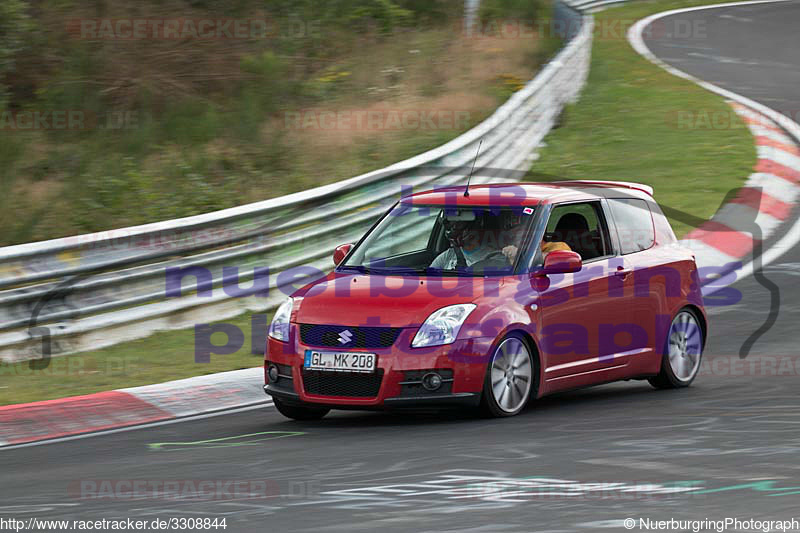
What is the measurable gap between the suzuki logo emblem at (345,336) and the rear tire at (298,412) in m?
0.73

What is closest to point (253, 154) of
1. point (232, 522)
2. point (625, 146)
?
point (625, 146)

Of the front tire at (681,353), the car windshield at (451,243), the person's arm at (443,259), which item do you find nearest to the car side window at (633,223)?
the front tire at (681,353)

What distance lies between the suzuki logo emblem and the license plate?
0.08 meters

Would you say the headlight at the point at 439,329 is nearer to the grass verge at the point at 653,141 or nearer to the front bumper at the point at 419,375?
the front bumper at the point at 419,375

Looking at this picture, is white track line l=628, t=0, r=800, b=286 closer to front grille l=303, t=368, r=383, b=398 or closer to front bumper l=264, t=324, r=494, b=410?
front bumper l=264, t=324, r=494, b=410

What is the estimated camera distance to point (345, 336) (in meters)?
8.32

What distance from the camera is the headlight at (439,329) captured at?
27.0 feet

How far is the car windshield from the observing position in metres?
8.97

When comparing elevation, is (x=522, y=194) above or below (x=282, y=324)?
above

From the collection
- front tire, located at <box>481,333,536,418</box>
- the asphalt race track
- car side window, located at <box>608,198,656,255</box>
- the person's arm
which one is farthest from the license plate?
car side window, located at <box>608,198,656,255</box>

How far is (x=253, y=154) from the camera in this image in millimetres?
17906

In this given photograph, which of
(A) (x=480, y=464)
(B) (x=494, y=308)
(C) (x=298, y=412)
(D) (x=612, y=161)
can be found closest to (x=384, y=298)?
(B) (x=494, y=308)

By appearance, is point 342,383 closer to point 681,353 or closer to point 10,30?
point 681,353

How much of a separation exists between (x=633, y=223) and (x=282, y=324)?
9.64 feet
